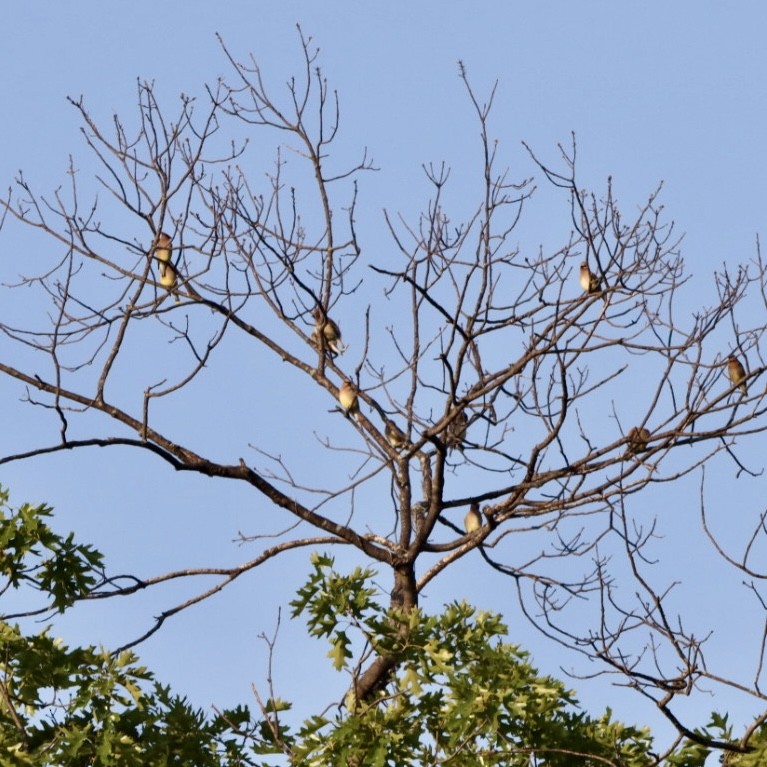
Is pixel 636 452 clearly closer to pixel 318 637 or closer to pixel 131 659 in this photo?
pixel 318 637

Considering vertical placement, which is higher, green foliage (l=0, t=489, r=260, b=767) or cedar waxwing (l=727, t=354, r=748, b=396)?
cedar waxwing (l=727, t=354, r=748, b=396)

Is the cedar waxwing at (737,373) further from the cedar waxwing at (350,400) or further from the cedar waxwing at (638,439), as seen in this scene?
the cedar waxwing at (350,400)

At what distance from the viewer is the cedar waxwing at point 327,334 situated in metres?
8.88

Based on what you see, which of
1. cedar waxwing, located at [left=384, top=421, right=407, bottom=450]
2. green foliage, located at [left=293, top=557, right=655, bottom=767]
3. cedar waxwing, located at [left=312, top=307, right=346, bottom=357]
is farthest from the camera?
cedar waxwing, located at [left=312, top=307, right=346, bottom=357]

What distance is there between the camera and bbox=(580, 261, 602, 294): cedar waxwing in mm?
7883

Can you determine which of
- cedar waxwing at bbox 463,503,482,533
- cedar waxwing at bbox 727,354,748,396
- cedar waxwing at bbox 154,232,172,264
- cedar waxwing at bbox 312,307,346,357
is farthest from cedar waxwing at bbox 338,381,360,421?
cedar waxwing at bbox 727,354,748,396

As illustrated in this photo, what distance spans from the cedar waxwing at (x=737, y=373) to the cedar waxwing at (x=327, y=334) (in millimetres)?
2546

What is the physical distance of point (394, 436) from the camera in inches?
345

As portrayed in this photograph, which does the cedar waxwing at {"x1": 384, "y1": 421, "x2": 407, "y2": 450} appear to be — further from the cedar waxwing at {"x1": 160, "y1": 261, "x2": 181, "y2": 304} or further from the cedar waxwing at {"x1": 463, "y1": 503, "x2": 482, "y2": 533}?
the cedar waxwing at {"x1": 160, "y1": 261, "x2": 181, "y2": 304}

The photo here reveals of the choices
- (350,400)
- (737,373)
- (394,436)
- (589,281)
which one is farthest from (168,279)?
(737,373)

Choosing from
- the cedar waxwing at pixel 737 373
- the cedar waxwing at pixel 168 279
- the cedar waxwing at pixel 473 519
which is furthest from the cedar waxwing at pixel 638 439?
the cedar waxwing at pixel 168 279

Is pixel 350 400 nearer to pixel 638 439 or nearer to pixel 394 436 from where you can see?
pixel 394 436

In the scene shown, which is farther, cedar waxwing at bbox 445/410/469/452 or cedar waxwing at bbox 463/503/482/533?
cedar waxwing at bbox 463/503/482/533

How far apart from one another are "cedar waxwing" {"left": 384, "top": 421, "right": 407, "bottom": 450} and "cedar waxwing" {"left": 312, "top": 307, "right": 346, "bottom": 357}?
0.68m
